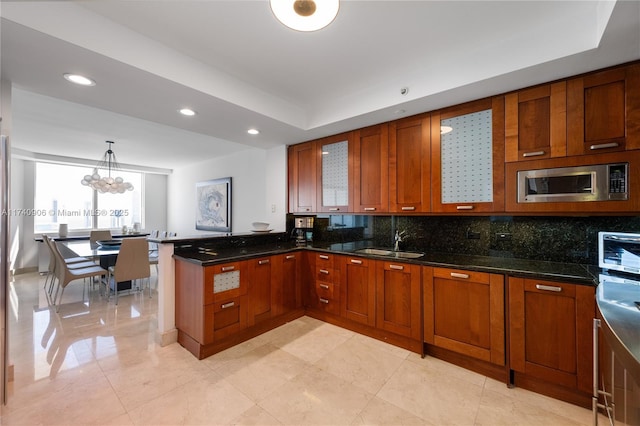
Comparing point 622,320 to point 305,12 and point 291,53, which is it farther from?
point 291,53

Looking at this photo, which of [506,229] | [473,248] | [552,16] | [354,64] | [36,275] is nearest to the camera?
[552,16]

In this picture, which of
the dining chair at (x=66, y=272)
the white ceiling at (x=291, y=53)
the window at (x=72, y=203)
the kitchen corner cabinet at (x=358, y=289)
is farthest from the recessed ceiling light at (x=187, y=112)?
the window at (x=72, y=203)

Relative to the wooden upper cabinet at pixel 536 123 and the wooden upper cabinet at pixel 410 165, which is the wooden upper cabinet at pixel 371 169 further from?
the wooden upper cabinet at pixel 536 123

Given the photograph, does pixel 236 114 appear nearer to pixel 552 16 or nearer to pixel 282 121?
pixel 282 121

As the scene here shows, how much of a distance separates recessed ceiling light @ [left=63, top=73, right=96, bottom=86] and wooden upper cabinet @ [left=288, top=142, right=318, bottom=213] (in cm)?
225

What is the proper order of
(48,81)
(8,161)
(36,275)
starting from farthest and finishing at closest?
(36,275) < (48,81) < (8,161)

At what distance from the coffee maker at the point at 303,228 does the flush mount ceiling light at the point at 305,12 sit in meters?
2.71

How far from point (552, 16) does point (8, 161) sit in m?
3.74

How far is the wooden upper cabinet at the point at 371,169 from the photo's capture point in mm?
2865

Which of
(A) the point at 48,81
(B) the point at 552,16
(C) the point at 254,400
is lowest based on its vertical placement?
(C) the point at 254,400

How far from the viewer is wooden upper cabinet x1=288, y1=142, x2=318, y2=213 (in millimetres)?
3559

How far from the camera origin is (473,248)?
2605 millimetres

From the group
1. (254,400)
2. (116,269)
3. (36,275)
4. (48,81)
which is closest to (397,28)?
(48,81)

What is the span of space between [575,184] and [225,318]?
3.05 m
